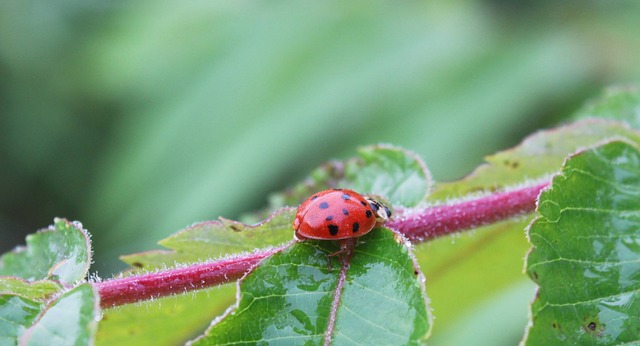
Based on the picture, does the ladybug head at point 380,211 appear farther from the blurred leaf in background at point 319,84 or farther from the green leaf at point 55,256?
the blurred leaf in background at point 319,84

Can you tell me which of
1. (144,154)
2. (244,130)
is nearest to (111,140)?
(144,154)

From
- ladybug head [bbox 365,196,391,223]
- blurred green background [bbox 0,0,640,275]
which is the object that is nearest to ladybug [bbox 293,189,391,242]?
ladybug head [bbox 365,196,391,223]

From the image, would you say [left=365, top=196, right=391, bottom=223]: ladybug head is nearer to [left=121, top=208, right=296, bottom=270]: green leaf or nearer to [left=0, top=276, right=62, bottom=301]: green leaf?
[left=121, top=208, right=296, bottom=270]: green leaf

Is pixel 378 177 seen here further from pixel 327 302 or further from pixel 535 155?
pixel 327 302

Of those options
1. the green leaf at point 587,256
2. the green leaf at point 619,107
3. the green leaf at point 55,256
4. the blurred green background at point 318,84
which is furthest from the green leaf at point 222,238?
the blurred green background at point 318,84

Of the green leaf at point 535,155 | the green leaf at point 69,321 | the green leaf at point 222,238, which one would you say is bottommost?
the green leaf at point 69,321

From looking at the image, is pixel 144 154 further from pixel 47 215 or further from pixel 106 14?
pixel 47 215

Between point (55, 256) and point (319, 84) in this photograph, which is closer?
point (55, 256)

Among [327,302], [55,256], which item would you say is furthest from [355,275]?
[55,256]
